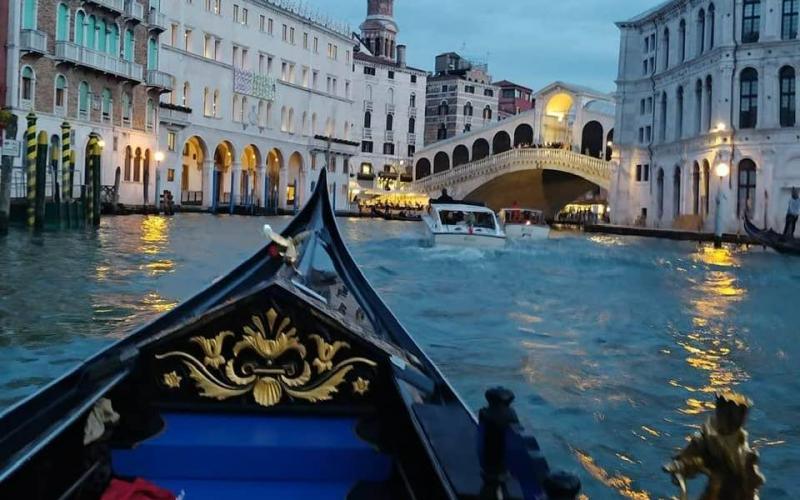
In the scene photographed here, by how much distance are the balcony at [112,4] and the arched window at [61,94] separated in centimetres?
165

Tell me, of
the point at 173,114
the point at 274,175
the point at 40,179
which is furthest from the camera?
the point at 274,175

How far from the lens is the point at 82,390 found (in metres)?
1.44

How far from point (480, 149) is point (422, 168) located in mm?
2523

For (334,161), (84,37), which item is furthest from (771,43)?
(334,161)

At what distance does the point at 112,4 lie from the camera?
16.3 m

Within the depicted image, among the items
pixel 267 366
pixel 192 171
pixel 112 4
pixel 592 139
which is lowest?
pixel 267 366

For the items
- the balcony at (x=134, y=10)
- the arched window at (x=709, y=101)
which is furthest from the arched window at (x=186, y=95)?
the arched window at (x=709, y=101)

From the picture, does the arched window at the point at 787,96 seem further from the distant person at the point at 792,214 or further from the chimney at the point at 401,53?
the chimney at the point at 401,53

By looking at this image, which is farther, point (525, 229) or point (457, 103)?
point (457, 103)

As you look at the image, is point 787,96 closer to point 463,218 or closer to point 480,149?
point 463,218

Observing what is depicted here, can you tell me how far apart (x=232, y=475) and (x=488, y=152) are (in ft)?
106

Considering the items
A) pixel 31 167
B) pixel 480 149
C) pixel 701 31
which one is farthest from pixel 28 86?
pixel 480 149

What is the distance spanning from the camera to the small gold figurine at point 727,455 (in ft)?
2.91

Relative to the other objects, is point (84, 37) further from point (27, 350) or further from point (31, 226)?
point (27, 350)
